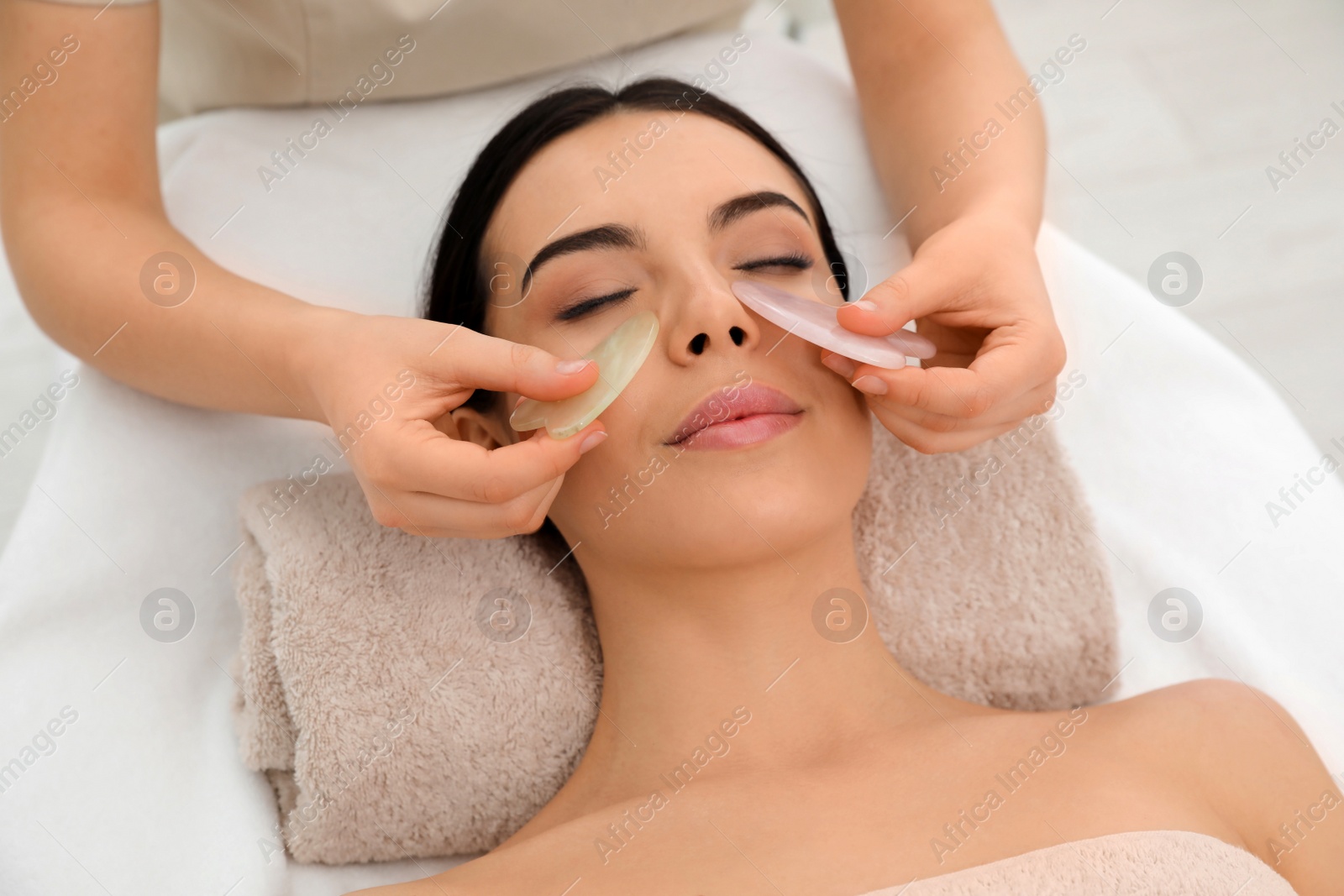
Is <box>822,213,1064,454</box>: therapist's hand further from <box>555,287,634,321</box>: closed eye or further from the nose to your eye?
<box>555,287,634,321</box>: closed eye

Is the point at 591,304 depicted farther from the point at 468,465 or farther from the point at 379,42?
the point at 379,42

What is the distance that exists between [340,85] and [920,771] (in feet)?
4.50

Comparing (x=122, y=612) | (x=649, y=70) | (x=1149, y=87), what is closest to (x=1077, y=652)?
(x=649, y=70)

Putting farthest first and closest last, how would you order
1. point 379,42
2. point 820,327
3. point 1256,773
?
point 379,42
point 1256,773
point 820,327

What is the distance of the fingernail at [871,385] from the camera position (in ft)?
3.49

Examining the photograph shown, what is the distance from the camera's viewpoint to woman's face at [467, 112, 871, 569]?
109 centimetres

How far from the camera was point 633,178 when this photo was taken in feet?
3.91

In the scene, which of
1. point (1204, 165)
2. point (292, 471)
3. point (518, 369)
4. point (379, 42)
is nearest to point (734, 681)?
point (518, 369)

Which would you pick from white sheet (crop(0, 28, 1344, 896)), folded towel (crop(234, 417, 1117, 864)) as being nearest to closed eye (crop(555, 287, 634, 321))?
→ folded towel (crop(234, 417, 1117, 864))

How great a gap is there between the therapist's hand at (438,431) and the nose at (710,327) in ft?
0.44

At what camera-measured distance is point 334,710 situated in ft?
4.18

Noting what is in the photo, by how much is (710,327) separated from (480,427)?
367 mm

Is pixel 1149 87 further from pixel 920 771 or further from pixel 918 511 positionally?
pixel 920 771

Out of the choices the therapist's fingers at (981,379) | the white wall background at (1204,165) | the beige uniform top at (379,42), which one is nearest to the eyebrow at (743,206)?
the therapist's fingers at (981,379)
